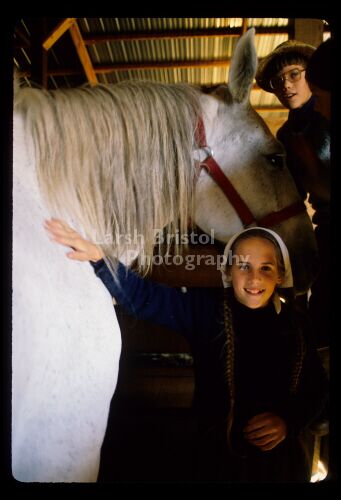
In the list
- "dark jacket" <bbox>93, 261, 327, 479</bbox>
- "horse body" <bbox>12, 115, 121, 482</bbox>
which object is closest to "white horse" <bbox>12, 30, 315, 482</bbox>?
"horse body" <bbox>12, 115, 121, 482</bbox>

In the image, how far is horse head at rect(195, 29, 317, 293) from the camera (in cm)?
73

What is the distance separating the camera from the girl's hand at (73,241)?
59cm

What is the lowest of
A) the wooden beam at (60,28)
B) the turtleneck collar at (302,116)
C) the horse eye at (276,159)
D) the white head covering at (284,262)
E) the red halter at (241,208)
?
the white head covering at (284,262)

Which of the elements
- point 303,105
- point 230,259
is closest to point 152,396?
point 230,259

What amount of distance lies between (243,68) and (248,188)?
22 cm

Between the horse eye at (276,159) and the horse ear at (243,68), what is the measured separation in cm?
12

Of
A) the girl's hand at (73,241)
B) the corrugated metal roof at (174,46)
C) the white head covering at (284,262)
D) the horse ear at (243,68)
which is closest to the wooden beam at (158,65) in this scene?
the corrugated metal roof at (174,46)

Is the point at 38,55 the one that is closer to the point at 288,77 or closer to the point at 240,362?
the point at 288,77

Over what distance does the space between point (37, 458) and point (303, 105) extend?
0.81 metres

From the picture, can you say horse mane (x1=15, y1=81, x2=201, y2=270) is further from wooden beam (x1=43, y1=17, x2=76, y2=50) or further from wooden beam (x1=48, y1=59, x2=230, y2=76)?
wooden beam (x1=48, y1=59, x2=230, y2=76)

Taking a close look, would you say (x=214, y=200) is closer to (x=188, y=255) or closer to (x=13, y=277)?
(x=188, y=255)

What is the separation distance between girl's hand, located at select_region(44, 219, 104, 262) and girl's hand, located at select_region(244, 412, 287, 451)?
0.41 meters

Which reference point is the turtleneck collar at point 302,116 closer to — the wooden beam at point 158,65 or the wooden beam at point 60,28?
the wooden beam at point 158,65

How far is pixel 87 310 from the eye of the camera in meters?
0.58
